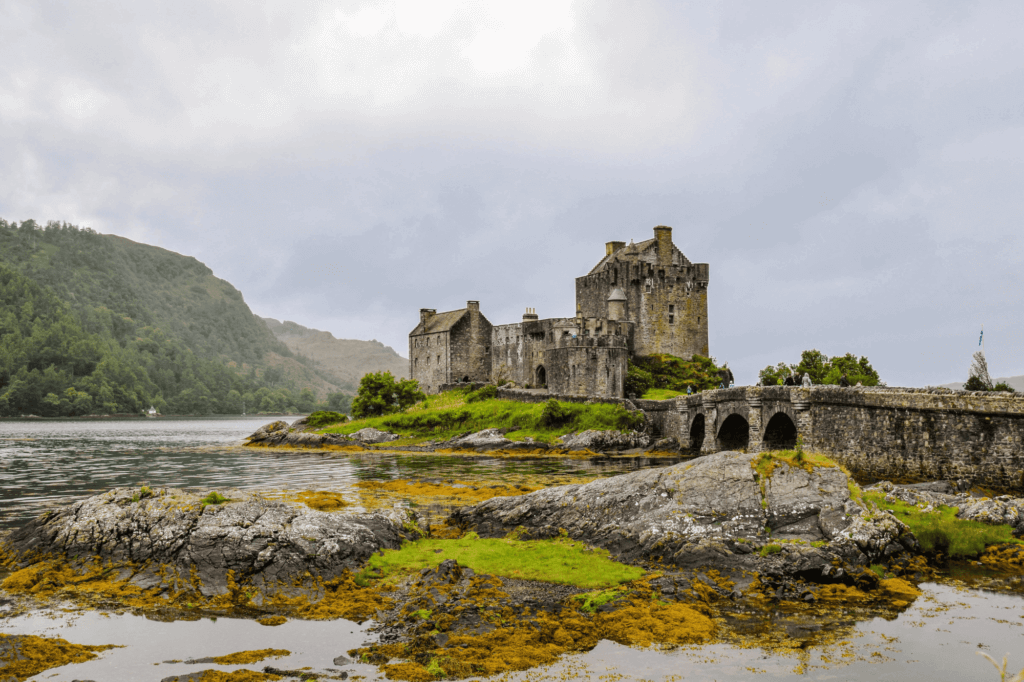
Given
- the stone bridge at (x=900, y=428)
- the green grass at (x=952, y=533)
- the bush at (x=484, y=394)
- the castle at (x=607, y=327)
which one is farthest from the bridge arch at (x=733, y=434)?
the bush at (x=484, y=394)

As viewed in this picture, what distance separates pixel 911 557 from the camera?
47.9 ft

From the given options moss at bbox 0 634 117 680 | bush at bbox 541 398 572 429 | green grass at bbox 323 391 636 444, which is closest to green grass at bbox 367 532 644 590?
moss at bbox 0 634 117 680

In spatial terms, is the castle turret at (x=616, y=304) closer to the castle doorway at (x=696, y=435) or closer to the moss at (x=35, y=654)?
the castle doorway at (x=696, y=435)

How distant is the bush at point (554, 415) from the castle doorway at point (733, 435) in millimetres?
12976

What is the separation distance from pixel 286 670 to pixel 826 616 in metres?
8.33

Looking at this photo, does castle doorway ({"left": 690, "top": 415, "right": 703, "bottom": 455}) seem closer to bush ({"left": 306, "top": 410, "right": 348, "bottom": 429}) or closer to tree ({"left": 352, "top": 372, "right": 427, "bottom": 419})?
tree ({"left": 352, "top": 372, "right": 427, "bottom": 419})

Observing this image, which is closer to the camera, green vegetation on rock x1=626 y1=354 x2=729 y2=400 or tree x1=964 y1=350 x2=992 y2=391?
tree x1=964 y1=350 x2=992 y2=391

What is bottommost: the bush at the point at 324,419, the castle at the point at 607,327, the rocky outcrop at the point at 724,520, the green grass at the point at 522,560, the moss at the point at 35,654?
the moss at the point at 35,654

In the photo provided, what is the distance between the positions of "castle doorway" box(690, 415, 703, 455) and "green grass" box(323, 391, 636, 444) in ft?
16.6

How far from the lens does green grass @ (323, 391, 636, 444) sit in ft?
164

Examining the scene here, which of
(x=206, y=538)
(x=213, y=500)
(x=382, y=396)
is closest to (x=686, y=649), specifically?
(x=206, y=538)

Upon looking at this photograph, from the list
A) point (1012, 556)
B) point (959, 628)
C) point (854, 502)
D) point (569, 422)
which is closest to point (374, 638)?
point (959, 628)

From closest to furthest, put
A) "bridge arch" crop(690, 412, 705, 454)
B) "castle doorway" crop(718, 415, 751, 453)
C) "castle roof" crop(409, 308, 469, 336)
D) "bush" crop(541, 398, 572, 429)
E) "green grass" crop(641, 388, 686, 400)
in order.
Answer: "castle doorway" crop(718, 415, 751, 453)
"bridge arch" crop(690, 412, 705, 454)
"bush" crop(541, 398, 572, 429)
"green grass" crop(641, 388, 686, 400)
"castle roof" crop(409, 308, 469, 336)

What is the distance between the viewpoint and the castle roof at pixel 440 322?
74.7 metres
